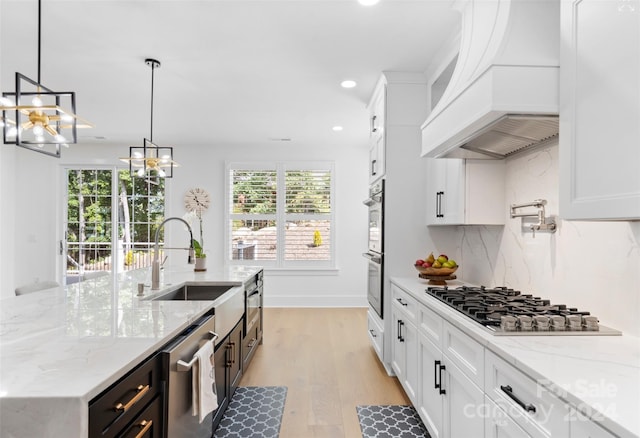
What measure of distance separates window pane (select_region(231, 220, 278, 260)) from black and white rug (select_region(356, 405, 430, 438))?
12.9 feet

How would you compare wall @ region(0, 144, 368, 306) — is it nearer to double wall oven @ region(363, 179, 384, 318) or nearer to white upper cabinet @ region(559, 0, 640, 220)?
double wall oven @ region(363, 179, 384, 318)

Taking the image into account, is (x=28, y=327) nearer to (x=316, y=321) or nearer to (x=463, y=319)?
(x=463, y=319)

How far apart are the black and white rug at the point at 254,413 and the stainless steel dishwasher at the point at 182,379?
546 mm

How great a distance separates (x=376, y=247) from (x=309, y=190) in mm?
2925

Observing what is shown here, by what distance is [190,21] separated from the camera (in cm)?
256

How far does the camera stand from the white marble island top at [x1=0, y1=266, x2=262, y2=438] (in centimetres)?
97

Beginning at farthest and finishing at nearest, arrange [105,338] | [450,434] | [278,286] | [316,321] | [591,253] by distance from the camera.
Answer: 1. [278,286]
2. [316,321]
3. [450,434]
4. [591,253]
5. [105,338]

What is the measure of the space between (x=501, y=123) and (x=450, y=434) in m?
1.51

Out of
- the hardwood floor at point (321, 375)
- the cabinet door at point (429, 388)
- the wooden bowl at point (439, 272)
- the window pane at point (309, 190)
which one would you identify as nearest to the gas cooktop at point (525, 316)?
the cabinet door at point (429, 388)

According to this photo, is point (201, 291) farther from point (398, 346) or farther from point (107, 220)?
point (107, 220)

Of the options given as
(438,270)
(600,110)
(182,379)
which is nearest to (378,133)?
(438,270)

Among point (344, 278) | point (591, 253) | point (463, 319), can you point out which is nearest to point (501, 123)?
point (591, 253)

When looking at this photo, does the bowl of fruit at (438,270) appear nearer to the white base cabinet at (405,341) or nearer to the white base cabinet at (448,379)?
the white base cabinet at (405,341)

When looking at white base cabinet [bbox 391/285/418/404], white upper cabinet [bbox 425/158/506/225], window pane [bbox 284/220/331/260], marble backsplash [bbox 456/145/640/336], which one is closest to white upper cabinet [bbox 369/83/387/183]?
white upper cabinet [bbox 425/158/506/225]
